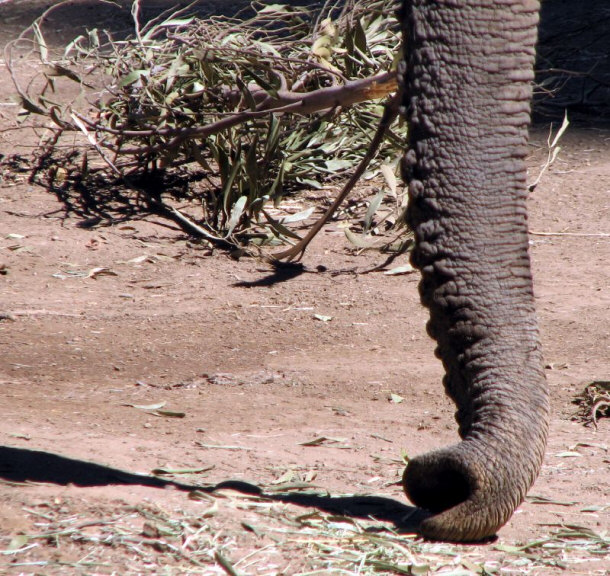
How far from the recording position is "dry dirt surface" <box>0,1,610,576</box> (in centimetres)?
240

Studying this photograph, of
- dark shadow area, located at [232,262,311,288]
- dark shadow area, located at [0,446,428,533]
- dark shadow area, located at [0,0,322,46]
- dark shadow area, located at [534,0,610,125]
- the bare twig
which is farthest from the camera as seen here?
dark shadow area, located at [0,0,322,46]

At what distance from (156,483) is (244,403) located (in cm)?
108

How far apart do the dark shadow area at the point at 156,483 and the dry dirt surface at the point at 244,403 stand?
10mm

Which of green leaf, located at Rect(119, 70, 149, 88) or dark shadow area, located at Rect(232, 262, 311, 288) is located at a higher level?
green leaf, located at Rect(119, 70, 149, 88)

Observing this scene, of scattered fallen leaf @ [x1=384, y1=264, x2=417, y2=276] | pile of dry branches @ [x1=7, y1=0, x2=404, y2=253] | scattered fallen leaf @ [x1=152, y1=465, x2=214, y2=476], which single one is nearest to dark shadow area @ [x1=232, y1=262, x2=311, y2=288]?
pile of dry branches @ [x1=7, y1=0, x2=404, y2=253]

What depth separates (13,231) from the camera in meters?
6.22

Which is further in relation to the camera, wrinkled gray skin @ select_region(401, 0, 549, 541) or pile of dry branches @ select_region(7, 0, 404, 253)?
pile of dry branches @ select_region(7, 0, 404, 253)

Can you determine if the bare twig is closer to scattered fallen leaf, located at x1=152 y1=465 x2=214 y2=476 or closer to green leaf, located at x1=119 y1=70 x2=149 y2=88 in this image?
green leaf, located at x1=119 y1=70 x2=149 y2=88

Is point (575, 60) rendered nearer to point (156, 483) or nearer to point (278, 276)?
point (278, 276)

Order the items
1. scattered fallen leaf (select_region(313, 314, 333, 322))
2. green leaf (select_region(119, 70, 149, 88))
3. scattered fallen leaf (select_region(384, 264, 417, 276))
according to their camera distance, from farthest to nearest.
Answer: green leaf (select_region(119, 70, 149, 88)), scattered fallen leaf (select_region(384, 264, 417, 276)), scattered fallen leaf (select_region(313, 314, 333, 322))

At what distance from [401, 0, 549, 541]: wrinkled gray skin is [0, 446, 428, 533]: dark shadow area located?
53 cm

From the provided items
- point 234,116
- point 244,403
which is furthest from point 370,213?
point 244,403

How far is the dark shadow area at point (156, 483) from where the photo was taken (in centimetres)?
276

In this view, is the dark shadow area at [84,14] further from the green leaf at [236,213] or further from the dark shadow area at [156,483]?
the dark shadow area at [156,483]
